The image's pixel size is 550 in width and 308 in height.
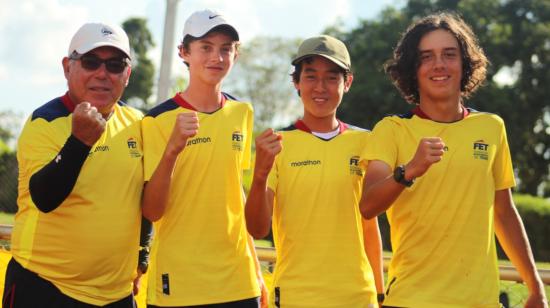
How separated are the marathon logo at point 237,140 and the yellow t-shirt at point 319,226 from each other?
9.6 inches

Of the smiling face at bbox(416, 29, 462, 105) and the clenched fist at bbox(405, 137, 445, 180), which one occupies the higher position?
the smiling face at bbox(416, 29, 462, 105)

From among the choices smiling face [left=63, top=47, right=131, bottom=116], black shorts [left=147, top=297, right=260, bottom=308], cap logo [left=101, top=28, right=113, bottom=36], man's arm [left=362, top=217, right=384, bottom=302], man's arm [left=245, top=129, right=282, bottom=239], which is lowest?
black shorts [left=147, top=297, right=260, bottom=308]

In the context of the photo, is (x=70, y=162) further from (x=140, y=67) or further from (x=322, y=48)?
(x=140, y=67)

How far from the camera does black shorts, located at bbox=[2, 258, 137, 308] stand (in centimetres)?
413

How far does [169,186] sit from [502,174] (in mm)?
1924

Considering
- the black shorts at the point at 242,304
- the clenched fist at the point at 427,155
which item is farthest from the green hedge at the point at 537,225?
the clenched fist at the point at 427,155

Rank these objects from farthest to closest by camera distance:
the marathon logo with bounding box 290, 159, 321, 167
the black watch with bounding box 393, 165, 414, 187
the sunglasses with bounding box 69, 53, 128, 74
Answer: the marathon logo with bounding box 290, 159, 321, 167 < the sunglasses with bounding box 69, 53, 128, 74 < the black watch with bounding box 393, 165, 414, 187

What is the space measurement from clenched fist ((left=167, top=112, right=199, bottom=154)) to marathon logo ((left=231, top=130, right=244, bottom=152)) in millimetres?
477

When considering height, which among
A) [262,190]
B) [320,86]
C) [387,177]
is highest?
[320,86]

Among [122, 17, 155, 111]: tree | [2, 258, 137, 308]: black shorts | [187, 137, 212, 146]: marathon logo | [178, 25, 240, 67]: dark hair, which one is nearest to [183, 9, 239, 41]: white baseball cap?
[178, 25, 240, 67]: dark hair

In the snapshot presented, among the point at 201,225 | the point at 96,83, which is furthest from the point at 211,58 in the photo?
the point at 201,225

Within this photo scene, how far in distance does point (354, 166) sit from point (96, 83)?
5.22 ft

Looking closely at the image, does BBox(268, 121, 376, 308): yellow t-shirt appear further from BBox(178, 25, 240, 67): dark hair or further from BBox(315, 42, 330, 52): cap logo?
BBox(178, 25, 240, 67): dark hair

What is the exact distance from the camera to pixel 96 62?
435cm
